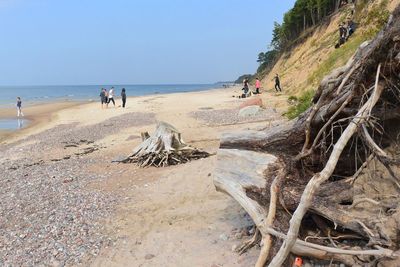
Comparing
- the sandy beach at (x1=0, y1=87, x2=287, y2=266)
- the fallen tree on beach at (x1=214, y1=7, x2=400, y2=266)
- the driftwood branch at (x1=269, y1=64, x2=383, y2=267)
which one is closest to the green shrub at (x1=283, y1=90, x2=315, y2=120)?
the sandy beach at (x1=0, y1=87, x2=287, y2=266)

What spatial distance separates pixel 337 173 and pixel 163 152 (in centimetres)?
782

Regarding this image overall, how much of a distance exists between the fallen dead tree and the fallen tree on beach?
21.5 feet

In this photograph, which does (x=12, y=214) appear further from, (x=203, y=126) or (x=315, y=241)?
(x=203, y=126)

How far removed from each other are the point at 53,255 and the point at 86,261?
2.25 ft

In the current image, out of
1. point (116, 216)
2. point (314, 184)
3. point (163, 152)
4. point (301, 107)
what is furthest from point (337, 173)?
point (301, 107)

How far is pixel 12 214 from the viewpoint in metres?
9.94

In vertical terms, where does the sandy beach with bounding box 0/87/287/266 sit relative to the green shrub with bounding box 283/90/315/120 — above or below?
below

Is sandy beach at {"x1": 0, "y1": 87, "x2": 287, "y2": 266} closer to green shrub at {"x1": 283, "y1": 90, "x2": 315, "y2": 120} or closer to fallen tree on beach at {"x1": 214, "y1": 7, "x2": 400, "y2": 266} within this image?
fallen tree on beach at {"x1": 214, "y1": 7, "x2": 400, "y2": 266}

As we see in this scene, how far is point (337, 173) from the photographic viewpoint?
665 centimetres

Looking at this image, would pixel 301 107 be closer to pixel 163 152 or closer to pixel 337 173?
pixel 163 152

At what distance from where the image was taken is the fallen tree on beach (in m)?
5.33

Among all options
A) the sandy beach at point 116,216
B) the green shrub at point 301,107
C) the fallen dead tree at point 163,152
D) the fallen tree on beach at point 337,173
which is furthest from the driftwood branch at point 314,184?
the fallen dead tree at point 163,152

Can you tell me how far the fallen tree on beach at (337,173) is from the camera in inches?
210

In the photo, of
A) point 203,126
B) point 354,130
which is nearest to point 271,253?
point 354,130
